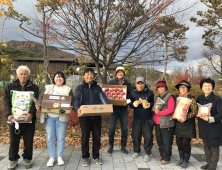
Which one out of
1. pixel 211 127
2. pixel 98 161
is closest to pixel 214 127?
pixel 211 127

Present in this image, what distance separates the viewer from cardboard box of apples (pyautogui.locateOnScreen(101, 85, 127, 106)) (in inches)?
162

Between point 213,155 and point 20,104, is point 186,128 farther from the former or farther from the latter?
point 20,104

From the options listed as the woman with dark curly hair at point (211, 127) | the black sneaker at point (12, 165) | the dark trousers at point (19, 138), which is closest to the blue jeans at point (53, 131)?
the dark trousers at point (19, 138)

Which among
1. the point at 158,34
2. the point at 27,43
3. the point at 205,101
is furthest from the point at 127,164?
the point at 27,43

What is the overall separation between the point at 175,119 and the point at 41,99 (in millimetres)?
2987

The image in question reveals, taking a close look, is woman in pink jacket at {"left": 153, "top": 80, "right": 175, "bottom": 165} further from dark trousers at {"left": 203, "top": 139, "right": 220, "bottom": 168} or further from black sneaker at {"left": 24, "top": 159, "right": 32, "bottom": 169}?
black sneaker at {"left": 24, "top": 159, "right": 32, "bottom": 169}

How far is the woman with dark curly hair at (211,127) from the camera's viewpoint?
3.44 metres

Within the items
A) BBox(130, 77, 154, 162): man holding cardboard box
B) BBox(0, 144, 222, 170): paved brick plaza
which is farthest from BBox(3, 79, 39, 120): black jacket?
BBox(130, 77, 154, 162): man holding cardboard box

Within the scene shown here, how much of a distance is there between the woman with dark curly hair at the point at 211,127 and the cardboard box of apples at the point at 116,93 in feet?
5.59

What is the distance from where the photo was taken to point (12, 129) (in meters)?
3.55

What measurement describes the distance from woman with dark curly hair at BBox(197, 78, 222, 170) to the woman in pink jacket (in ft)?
2.01

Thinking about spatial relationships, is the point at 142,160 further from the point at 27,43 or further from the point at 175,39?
the point at 27,43

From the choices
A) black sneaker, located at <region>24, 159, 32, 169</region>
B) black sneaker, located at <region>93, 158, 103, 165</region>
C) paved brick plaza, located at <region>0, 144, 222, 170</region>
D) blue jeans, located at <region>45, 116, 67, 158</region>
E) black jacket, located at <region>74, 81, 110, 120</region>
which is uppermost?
black jacket, located at <region>74, 81, 110, 120</region>

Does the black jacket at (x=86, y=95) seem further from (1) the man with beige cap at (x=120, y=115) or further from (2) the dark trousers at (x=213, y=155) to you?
(2) the dark trousers at (x=213, y=155)
